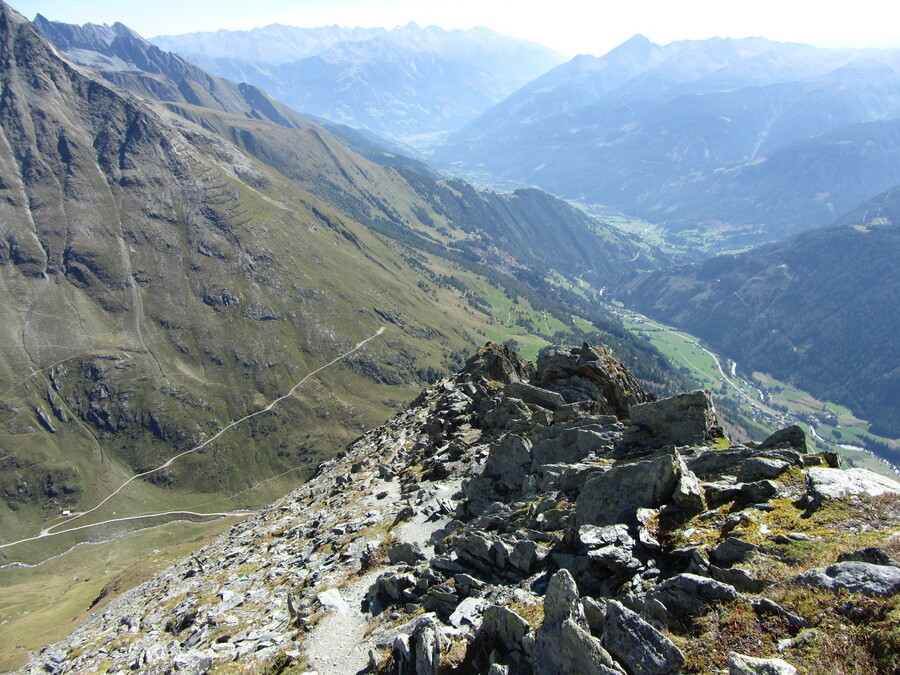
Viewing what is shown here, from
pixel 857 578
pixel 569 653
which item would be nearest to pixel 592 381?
pixel 857 578

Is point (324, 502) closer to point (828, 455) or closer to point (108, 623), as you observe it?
point (108, 623)

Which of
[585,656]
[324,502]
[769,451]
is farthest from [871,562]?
[324,502]

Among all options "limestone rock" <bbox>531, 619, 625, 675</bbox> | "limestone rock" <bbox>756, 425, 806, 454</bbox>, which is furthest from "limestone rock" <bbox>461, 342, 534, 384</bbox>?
"limestone rock" <bbox>531, 619, 625, 675</bbox>

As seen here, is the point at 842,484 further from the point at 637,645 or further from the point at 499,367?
the point at 499,367

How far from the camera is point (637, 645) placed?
55.1ft

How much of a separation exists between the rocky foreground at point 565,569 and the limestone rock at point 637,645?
0.07 m

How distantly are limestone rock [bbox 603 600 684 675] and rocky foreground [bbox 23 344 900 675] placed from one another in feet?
0.22

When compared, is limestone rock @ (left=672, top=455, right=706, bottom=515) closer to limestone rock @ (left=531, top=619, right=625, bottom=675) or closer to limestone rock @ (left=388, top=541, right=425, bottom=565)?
limestone rock @ (left=531, top=619, right=625, bottom=675)

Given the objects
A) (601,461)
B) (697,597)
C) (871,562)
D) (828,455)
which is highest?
(871,562)

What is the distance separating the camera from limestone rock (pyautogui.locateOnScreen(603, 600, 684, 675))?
53.0 feet

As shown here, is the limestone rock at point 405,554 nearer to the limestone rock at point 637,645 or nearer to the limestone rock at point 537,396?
the limestone rock at point 637,645

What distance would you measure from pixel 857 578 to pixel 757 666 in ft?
17.7

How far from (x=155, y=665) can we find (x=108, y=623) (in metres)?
34.7

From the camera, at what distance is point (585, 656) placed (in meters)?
17.2
